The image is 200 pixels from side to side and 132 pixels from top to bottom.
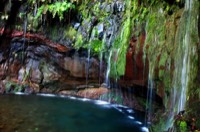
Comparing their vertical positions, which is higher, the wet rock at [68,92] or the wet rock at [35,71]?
the wet rock at [35,71]

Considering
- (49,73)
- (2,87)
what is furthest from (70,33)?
(2,87)

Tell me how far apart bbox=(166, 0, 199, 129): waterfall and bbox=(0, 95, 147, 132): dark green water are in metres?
2.19

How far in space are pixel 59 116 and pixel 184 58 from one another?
5.09 m

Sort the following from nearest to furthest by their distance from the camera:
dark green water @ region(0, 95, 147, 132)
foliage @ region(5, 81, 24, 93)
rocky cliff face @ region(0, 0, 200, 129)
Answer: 1. rocky cliff face @ region(0, 0, 200, 129)
2. dark green water @ region(0, 95, 147, 132)
3. foliage @ region(5, 81, 24, 93)

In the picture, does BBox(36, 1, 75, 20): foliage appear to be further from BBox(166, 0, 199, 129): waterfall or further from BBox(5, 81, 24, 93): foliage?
BBox(166, 0, 199, 129): waterfall

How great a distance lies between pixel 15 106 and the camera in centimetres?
1092

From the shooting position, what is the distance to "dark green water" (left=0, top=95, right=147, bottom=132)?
8633 mm

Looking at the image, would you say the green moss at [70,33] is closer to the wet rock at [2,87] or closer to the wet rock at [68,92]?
the wet rock at [68,92]

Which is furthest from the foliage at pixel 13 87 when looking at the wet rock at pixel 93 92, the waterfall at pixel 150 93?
the waterfall at pixel 150 93

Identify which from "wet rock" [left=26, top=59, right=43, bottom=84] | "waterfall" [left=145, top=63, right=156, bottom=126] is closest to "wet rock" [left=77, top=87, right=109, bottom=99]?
"wet rock" [left=26, top=59, right=43, bottom=84]

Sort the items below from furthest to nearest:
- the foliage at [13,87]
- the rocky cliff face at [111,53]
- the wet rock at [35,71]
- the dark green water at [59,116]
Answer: the wet rock at [35,71] → the foliage at [13,87] → the dark green water at [59,116] → the rocky cliff face at [111,53]

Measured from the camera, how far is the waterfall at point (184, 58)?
6.38m

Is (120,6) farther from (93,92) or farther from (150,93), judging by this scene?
(93,92)

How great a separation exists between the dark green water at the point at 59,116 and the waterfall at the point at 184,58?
219 centimetres
